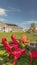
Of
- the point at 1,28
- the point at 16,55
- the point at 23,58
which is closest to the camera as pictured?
the point at 16,55

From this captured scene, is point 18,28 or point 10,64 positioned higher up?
point 18,28

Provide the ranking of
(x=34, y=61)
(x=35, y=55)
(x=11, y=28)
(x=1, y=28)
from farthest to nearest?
(x=11, y=28), (x=1, y=28), (x=34, y=61), (x=35, y=55)

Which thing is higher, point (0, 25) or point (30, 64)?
point (0, 25)

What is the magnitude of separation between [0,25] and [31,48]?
36.8 m

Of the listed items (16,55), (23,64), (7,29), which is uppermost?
(7,29)

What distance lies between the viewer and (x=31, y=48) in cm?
708

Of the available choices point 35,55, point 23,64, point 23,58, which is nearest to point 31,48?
point 23,58

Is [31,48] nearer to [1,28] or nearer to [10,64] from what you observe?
[10,64]

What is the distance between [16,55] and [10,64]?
42 cm

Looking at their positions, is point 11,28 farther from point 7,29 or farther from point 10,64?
point 10,64

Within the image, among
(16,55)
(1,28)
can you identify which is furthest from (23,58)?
(1,28)

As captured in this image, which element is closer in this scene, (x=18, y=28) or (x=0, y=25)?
(x=0, y=25)

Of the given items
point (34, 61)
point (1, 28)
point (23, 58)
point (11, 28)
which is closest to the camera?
point (34, 61)

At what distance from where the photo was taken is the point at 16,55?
19.1ft
